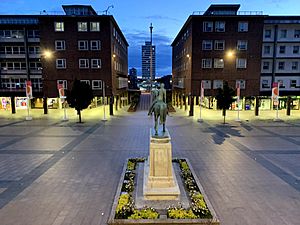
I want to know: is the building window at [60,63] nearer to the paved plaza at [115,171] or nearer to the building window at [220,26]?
the paved plaza at [115,171]

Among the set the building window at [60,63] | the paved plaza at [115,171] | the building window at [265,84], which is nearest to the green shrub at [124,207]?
the paved plaza at [115,171]

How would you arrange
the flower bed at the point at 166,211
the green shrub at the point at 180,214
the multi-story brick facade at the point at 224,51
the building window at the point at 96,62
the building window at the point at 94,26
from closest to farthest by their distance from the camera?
the flower bed at the point at 166,211 < the green shrub at the point at 180,214 < the multi-story brick facade at the point at 224,51 < the building window at the point at 94,26 < the building window at the point at 96,62

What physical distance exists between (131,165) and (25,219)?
5.88 m

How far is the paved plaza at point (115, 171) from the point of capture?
874 centimetres

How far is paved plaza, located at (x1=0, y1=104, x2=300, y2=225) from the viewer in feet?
28.7

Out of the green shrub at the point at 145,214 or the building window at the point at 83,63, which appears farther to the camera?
the building window at the point at 83,63

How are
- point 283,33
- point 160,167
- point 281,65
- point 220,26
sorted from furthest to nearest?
point 281,65
point 283,33
point 220,26
point 160,167

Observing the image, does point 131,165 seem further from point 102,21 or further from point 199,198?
point 102,21

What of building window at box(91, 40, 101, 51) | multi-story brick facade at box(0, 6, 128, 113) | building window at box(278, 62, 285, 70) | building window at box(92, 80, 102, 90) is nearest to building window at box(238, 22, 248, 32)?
building window at box(278, 62, 285, 70)

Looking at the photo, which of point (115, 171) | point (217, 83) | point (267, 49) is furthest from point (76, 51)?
point (267, 49)

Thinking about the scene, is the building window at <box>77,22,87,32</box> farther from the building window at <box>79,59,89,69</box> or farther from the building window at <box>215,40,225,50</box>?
the building window at <box>215,40,225,50</box>

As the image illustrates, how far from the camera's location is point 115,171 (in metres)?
12.9

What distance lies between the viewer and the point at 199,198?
939cm

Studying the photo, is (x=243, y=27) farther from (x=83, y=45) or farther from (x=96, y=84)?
(x=83, y=45)
